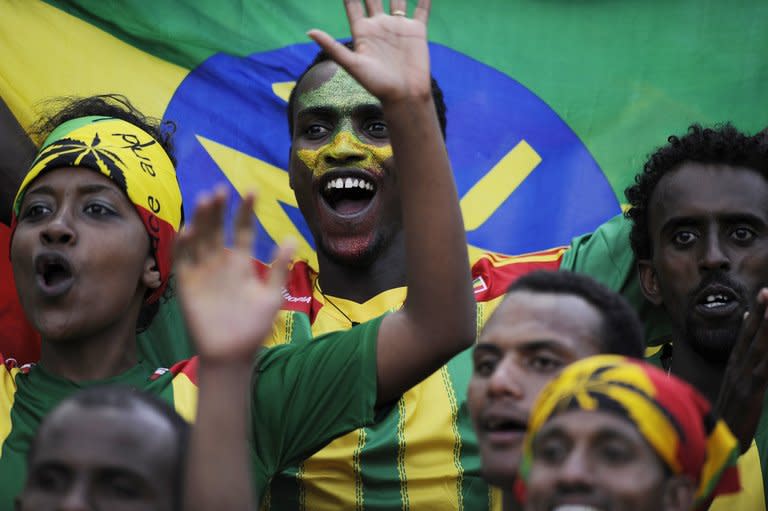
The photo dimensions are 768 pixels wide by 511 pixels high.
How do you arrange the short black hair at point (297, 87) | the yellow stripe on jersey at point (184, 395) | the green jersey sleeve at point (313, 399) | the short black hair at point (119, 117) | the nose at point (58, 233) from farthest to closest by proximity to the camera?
the short black hair at point (297, 87) → the short black hair at point (119, 117) → the nose at point (58, 233) → the yellow stripe on jersey at point (184, 395) → the green jersey sleeve at point (313, 399)

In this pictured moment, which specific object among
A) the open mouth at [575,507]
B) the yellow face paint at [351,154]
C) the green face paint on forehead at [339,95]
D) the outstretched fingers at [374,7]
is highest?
the green face paint on forehead at [339,95]

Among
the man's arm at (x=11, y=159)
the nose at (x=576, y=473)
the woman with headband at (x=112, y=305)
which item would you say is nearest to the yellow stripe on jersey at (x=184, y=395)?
the woman with headband at (x=112, y=305)

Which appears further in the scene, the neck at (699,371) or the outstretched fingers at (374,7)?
the neck at (699,371)

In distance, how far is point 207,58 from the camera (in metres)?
5.58

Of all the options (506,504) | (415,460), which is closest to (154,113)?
(415,460)

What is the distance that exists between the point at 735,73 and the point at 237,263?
3.33 metres

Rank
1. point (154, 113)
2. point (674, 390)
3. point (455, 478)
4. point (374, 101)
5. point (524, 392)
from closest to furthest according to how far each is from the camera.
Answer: point (674, 390), point (524, 392), point (455, 478), point (374, 101), point (154, 113)

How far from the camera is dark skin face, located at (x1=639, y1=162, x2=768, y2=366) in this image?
438 cm

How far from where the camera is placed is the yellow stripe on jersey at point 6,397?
147 inches

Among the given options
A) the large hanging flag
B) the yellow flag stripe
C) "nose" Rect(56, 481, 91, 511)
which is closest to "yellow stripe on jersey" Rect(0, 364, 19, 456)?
"nose" Rect(56, 481, 91, 511)

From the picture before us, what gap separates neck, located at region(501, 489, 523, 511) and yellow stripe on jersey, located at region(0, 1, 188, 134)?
8.86 feet

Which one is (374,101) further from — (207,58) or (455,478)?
(455,478)

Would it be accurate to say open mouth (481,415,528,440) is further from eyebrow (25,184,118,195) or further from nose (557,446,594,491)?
eyebrow (25,184,118,195)

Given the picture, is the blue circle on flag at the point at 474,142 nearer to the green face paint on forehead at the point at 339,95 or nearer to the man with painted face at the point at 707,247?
the green face paint on forehead at the point at 339,95
